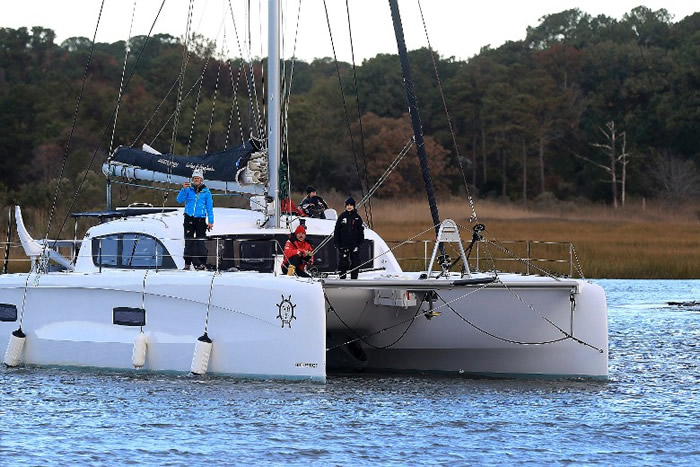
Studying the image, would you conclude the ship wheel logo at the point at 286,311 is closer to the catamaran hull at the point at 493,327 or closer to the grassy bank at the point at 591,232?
the catamaran hull at the point at 493,327

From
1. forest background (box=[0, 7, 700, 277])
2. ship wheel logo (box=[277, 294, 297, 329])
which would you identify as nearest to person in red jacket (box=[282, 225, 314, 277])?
ship wheel logo (box=[277, 294, 297, 329])

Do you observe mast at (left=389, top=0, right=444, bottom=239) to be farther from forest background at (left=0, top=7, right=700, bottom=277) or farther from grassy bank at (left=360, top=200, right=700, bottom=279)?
forest background at (left=0, top=7, right=700, bottom=277)

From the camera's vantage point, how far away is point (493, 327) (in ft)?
55.7

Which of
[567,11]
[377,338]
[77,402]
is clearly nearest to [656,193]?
[567,11]

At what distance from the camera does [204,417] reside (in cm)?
1404

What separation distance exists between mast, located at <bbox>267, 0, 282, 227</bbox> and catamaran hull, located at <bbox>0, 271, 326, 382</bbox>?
2055 millimetres

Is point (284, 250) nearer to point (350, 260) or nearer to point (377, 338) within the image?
point (350, 260)

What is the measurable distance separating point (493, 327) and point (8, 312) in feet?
19.7

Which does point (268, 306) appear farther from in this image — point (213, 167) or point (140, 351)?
point (213, 167)

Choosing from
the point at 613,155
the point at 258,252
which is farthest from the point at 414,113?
the point at 613,155

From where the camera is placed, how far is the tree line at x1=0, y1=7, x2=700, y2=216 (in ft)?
192

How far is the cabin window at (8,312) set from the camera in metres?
17.8

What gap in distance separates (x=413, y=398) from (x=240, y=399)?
6.39 feet

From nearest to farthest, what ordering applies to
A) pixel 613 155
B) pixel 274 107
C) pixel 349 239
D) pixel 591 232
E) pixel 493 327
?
pixel 349 239 → pixel 493 327 → pixel 274 107 → pixel 591 232 → pixel 613 155
